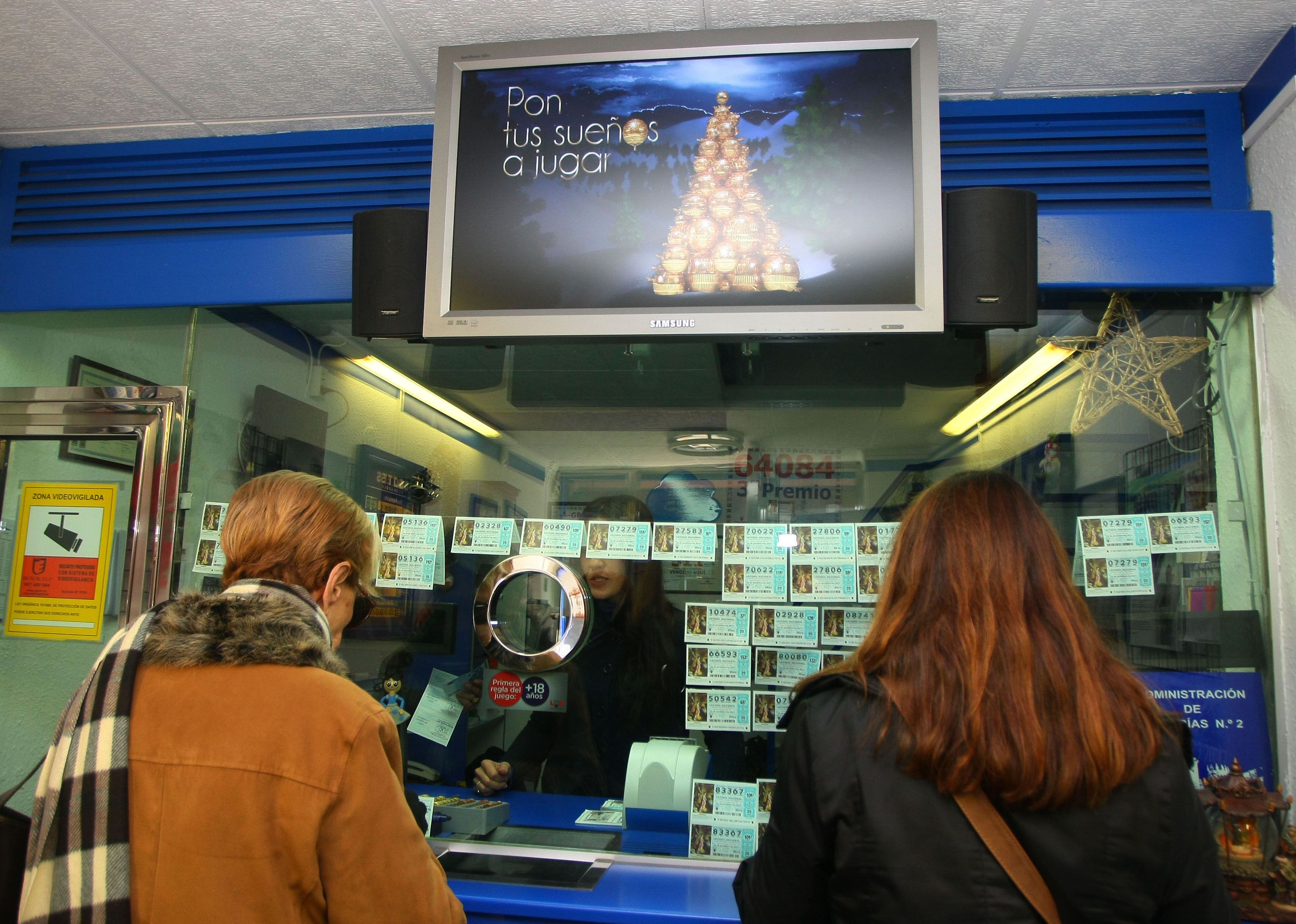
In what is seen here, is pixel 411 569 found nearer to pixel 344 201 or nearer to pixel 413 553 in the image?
pixel 413 553

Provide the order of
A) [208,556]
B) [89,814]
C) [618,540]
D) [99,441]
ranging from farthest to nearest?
[99,441]
[208,556]
[618,540]
[89,814]

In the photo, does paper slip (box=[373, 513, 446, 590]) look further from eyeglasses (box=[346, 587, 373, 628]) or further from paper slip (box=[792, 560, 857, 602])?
paper slip (box=[792, 560, 857, 602])

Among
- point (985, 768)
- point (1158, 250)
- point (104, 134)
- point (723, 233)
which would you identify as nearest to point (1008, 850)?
point (985, 768)

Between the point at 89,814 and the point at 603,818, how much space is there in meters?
1.44

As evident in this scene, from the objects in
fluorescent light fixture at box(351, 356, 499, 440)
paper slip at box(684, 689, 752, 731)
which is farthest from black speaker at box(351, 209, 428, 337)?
paper slip at box(684, 689, 752, 731)

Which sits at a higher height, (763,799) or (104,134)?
(104,134)

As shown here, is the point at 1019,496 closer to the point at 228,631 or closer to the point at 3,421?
the point at 228,631

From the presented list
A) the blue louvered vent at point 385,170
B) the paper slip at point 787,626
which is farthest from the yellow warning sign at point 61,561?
the paper slip at point 787,626

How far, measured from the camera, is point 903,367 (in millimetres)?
2434

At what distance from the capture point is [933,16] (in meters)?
2.07

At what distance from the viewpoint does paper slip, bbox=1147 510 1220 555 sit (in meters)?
2.26

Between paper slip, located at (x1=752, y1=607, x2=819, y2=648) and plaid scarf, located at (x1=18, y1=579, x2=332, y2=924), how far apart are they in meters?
1.57

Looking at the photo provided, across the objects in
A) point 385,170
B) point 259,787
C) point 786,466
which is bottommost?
point 259,787

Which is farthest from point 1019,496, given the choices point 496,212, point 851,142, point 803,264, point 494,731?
point 494,731
